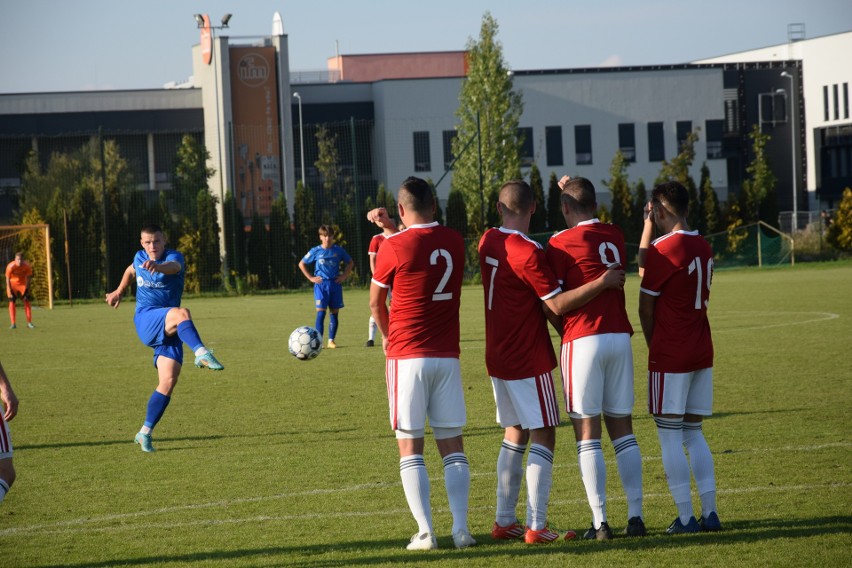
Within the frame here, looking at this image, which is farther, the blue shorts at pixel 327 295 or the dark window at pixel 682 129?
the dark window at pixel 682 129

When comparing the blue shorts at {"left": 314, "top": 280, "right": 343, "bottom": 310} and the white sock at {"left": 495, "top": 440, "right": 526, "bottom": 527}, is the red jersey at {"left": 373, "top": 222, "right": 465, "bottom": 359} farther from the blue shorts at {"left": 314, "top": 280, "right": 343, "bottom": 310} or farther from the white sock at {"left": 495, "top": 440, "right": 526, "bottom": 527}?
Result: the blue shorts at {"left": 314, "top": 280, "right": 343, "bottom": 310}

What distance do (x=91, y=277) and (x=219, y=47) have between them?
18.6 meters

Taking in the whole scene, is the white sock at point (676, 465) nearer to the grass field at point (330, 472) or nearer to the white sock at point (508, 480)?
the grass field at point (330, 472)

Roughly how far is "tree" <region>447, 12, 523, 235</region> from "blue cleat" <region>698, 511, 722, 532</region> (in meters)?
32.3

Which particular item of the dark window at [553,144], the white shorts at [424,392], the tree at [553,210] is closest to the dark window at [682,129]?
the dark window at [553,144]

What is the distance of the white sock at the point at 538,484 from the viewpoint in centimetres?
555

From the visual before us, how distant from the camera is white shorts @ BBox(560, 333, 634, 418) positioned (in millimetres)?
5570

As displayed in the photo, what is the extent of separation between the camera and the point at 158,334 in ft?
30.0

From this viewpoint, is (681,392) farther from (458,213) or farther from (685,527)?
(458,213)

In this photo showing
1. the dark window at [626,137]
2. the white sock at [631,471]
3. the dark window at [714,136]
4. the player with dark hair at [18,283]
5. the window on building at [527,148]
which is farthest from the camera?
the dark window at [714,136]

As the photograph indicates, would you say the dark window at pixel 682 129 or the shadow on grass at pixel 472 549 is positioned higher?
the dark window at pixel 682 129

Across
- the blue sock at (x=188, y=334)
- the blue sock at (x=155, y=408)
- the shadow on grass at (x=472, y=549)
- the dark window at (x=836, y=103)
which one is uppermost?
the dark window at (x=836, y=103)

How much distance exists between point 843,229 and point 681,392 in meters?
38.0

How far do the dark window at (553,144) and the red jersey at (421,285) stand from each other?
4914 centimetres
